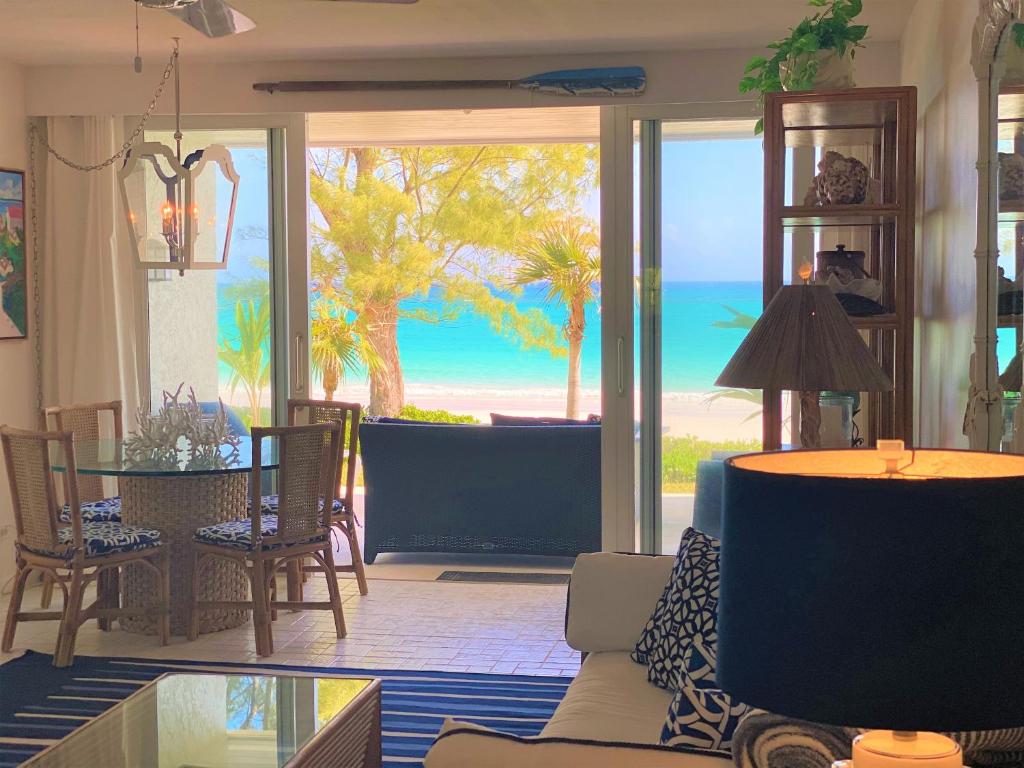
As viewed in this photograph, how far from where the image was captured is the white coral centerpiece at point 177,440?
4.98m

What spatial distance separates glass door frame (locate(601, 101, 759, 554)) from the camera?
18.6 ft

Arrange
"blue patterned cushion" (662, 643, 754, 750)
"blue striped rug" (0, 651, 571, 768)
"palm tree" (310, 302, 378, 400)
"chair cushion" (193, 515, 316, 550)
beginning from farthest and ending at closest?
"palm tree" (310, 302, 378, 400) < "chair cushion" (193, 515, 316, 550) < "blue striped rug" (0, 651, 571, 768) < "blue patterned cushion" (662, 643, 754, 750)

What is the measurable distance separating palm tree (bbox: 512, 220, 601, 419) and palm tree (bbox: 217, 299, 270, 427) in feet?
17.9

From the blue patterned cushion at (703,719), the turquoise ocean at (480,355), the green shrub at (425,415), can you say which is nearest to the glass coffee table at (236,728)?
the blue patterned cushion at (703,719)

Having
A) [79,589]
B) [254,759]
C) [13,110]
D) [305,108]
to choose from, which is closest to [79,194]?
[13,110]

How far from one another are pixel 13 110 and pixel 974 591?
234 inches

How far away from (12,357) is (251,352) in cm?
120

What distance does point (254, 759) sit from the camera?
289cm

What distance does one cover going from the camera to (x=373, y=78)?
5789 millimetres

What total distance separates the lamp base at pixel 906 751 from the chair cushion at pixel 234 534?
3.90m

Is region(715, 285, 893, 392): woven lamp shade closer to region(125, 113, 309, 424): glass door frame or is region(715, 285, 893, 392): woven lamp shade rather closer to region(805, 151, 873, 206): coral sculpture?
region(805, 151, 873, 206): coral sculpture

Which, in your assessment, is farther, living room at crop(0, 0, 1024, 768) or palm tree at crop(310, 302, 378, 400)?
palm tree at crop(310, 302, 378, 400)

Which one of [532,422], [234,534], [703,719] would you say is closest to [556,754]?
[703,719]

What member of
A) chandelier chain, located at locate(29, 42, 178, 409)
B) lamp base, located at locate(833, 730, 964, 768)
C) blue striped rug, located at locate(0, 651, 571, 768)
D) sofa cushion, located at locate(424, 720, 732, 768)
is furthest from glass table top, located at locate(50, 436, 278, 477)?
lamp base, located at locate(833, 730, 964, 768)
